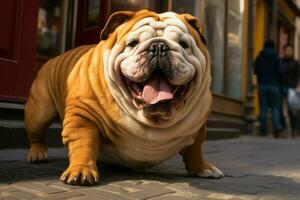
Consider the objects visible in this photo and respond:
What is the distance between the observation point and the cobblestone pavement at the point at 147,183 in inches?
97.7

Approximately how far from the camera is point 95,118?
9.64ft

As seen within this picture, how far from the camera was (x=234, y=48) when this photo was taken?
1066cm

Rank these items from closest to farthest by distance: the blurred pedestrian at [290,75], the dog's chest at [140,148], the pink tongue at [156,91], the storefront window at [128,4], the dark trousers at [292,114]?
the pink tongue at [156,91], the dog's chest at [140,148], the storefront window at [128,4], the blurred pedestrian at [290,75], the dark trousers at [292,114]

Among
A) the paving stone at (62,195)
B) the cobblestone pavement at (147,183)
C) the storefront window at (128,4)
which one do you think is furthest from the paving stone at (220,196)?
the storefront window at (128,4)

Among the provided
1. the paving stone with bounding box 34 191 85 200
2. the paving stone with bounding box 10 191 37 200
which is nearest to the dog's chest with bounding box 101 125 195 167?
the paving stone with bounding box 34 191 85 200

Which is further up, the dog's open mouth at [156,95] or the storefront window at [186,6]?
the storefront window at [186,6]

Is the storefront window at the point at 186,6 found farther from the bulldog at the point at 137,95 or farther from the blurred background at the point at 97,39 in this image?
the bulldog at the point at 137,95

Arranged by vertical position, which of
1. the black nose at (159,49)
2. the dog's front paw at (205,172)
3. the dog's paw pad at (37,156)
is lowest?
the dog's front paw at (205,172)

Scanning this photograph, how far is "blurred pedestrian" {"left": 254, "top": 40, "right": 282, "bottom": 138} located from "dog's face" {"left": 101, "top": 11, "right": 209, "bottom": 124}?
23.4ft

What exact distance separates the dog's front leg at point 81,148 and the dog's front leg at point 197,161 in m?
0.68

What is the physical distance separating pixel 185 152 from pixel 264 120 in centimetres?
682

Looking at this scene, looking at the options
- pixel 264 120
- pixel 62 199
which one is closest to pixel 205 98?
pixel 62 199

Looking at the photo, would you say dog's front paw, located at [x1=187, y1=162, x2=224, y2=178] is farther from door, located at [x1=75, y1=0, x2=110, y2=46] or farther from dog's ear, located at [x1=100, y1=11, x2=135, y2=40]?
door, located at [x1=75, y1=0, x2=110, y2=46]

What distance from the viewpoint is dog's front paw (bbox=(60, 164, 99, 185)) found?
8.62 feet
